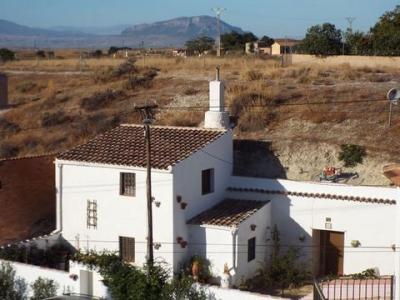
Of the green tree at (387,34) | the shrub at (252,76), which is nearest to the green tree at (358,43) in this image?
the green tree at (387,34)

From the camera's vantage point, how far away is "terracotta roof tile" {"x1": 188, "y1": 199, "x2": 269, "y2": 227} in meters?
21.5

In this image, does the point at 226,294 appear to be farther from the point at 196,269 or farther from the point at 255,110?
the point at 255,110

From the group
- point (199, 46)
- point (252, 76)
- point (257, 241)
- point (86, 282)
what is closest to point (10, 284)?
point (86, 282)

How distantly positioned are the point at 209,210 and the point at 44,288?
18.1ft

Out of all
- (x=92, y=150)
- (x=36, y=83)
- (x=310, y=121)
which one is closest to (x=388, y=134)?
(x=310, y=121)

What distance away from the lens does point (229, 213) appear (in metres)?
22.2

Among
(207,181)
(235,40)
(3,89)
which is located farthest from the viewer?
(235,40)

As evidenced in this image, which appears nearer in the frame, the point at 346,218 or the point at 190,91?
the point at 346,218

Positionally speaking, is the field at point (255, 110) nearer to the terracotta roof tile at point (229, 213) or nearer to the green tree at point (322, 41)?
the terracotta roof tile at point (229, 213)

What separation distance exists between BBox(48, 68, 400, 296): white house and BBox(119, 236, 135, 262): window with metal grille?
0.10 ft

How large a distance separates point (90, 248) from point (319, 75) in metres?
23.2

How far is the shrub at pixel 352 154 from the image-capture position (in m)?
25.0

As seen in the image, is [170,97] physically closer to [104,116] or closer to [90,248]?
[104,116]

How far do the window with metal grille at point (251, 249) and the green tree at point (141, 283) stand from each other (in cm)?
236
